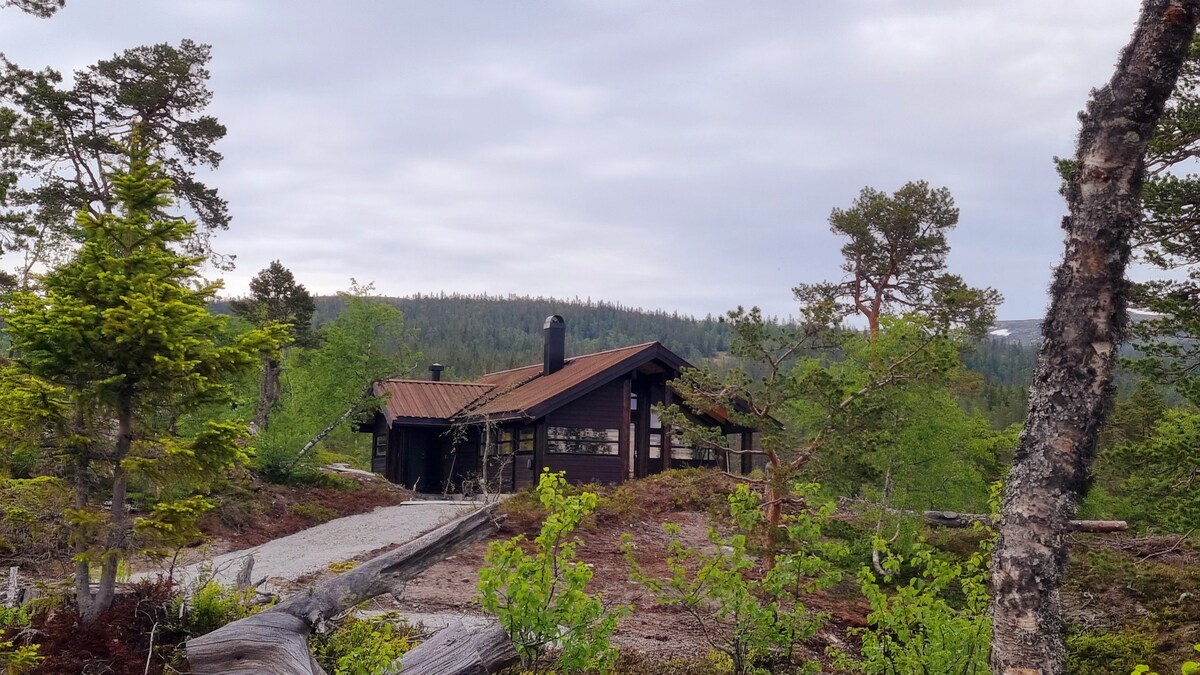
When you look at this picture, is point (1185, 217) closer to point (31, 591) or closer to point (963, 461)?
point (963, 461)

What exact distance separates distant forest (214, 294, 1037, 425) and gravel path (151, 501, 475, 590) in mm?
69956

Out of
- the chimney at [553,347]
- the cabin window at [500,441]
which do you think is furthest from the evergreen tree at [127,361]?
the chimney at [553,347]

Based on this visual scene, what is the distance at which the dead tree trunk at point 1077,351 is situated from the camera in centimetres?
450

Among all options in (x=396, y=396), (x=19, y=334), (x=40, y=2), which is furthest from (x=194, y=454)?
(x=396, y=396)

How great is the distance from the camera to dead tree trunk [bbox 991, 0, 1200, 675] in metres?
4.50

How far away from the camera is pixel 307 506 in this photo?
18.5 metres

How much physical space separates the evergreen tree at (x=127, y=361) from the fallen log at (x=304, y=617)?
56.4 inches

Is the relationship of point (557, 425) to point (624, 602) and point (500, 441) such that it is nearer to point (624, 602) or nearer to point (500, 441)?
point (500, 441)

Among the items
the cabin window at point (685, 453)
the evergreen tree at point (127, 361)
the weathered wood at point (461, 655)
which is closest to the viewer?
the weathered wood at point (461, 655)

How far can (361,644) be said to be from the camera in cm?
673

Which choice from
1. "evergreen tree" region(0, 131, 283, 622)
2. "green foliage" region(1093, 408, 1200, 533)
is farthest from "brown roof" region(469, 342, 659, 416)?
"evergreen tree" region(0, 131, 283, 622)

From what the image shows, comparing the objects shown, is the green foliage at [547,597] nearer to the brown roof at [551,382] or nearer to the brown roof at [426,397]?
the brown roof at [551,382]

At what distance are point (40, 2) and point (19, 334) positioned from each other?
11916mm

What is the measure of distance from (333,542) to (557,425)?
8836mm
